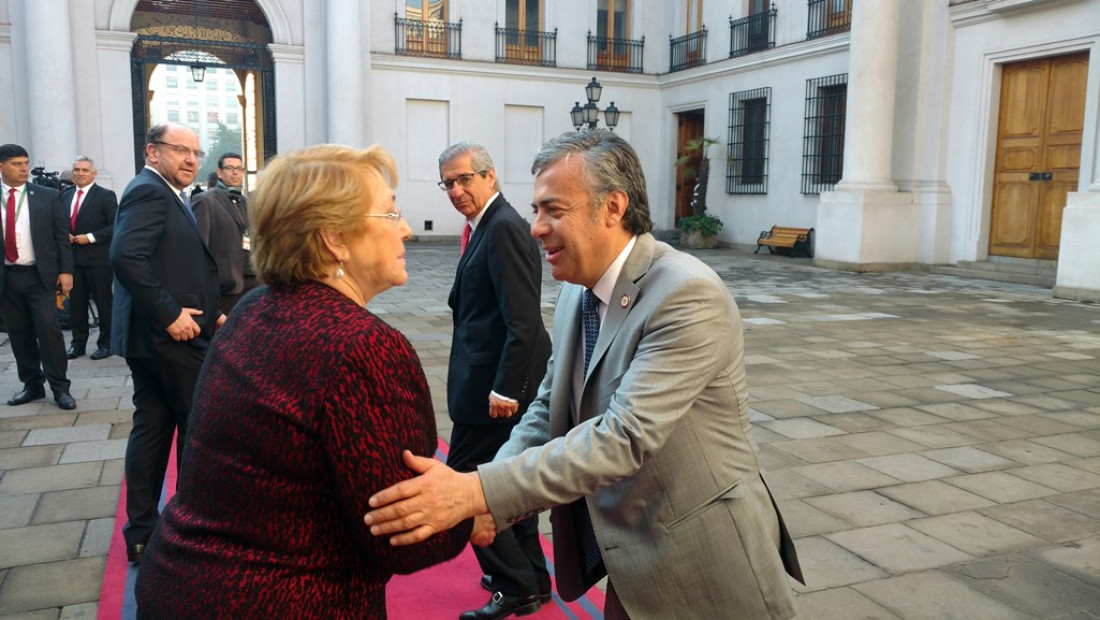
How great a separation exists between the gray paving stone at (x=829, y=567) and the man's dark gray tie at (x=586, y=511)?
148cm

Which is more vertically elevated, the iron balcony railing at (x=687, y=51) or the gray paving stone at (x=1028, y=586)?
the iron balcony railing at (x=687, y=51)

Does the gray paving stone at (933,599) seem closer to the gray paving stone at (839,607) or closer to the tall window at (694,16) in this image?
the gray paving stone at (839,607)

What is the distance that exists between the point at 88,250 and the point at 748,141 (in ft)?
55.0

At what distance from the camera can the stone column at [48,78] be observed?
1800 centimetres

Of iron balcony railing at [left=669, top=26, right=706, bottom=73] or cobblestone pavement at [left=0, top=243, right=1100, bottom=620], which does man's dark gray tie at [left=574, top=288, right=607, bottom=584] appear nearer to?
cobblestone pavement at [left=0, top=243, right=1100, bottom=620]

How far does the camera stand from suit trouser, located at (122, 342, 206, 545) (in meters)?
3.67

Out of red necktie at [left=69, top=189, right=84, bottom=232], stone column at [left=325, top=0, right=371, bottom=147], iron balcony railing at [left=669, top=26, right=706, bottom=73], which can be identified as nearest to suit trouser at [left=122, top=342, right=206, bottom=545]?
red necktie at [left=69, top=189, right=84, bottom=232]

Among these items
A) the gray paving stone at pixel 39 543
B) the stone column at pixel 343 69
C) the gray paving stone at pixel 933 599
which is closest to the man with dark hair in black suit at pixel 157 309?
the gray paving stone at pixel 39 543

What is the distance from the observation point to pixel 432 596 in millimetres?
3365

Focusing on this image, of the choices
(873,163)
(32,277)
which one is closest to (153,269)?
(32,277)

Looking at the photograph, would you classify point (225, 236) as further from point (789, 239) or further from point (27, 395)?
point (789, 239)

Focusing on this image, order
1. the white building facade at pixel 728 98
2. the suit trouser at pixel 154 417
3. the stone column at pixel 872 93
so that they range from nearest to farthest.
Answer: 1. the suit trouser at pixel 154 417
2. the white building facade at pixel 728 98
3. the stone column at pixel 872 93

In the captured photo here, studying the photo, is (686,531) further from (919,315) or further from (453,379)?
(919,315)

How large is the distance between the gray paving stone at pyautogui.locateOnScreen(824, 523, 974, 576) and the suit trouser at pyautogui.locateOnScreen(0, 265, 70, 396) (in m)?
5.34
